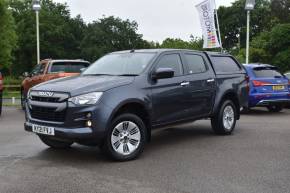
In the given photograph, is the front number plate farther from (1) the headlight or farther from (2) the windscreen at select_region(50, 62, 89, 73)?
(2) the windscreen at select_region(50, 62, 89, 73)

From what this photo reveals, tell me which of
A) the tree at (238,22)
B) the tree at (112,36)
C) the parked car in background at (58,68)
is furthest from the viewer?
the tree at (112,36)

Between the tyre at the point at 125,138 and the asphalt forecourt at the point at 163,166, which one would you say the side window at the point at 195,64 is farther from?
the tyre at the point at 125,138

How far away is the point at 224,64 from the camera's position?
375 inches

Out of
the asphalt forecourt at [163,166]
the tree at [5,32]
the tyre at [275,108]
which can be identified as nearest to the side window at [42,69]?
the asphalt forecourt at [163,166]

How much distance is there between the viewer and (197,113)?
327 inches

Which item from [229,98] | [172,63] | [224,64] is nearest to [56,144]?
[172,63]

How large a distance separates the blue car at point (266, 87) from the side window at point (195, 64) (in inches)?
184

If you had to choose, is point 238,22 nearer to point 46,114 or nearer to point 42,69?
point 42,69

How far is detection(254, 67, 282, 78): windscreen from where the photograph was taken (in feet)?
43.4

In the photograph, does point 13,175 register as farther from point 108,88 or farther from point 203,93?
point 203,93

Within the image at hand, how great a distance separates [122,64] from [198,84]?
162 cm

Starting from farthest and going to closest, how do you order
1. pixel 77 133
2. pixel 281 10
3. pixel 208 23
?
pixel 281 10
pixel 208 23
pixel 77 133

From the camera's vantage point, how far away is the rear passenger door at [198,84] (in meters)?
8.12

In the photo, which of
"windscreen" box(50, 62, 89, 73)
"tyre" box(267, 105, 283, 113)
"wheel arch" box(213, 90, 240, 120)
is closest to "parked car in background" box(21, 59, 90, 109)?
"windscreen" box(50, 62, 89, 73)
